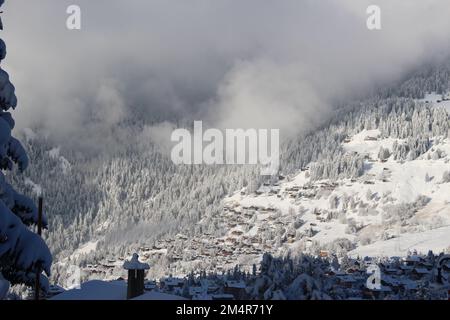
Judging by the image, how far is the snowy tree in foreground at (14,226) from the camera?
1085 cm

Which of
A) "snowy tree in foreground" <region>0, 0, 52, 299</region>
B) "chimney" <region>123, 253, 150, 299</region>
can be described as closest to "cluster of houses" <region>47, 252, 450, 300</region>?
"chimney" <region>123, 253, 150, 299</region>

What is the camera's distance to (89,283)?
4941cm

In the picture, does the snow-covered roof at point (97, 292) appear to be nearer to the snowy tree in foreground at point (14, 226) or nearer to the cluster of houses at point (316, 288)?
the cluster of houses at point (316, 288)

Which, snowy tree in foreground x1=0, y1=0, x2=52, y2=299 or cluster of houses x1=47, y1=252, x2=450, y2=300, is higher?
snowy tree in foreground x1=0, y1=0, x2=52, y2=299

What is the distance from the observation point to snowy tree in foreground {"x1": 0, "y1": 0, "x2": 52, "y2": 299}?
10.9m

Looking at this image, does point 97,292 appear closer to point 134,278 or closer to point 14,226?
point 134,278

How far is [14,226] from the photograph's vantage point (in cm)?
1083

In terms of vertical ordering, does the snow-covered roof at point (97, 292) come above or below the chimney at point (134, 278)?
below

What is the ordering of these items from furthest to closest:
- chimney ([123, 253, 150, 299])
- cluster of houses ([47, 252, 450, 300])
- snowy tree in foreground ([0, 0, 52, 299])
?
chimney ([123, 253, 150, 299])
cluster of houses ([47, 252, 450, 300])
snowy tree in foreground ([0, 0, 52, 299])

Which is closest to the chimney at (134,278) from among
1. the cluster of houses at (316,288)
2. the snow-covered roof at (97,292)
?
the cluster of houses at (316,288)

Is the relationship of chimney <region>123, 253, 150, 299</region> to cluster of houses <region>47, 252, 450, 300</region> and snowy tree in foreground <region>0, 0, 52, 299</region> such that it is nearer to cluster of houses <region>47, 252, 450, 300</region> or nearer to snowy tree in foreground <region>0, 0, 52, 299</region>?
cluster of houses <region>47, 252, 450, 300</region>
